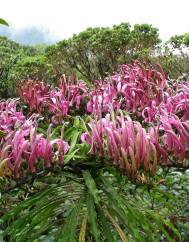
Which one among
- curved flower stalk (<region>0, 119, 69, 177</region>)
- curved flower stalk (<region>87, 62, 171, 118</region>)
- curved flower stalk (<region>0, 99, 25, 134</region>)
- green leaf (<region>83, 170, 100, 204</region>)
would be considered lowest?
green leaf (<region>83, 170, 100, 204</region>)

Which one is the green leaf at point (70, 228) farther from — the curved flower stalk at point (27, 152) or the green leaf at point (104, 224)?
the curved flower stalk at point (27, 152)

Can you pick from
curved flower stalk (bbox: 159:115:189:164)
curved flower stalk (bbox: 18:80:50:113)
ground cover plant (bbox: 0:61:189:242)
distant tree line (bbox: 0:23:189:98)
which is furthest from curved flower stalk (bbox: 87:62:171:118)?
distant tree line (bbox: 0:23:189:98)

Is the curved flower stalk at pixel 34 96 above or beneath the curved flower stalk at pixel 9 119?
above

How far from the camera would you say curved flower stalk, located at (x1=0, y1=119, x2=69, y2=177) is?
1849 mm

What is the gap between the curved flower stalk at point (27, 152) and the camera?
185cm

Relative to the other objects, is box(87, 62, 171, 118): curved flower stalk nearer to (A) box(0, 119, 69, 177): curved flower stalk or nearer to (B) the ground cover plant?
(B) the ground cover plant

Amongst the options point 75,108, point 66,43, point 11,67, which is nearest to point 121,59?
point 66,43

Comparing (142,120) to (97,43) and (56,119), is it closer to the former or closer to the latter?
(56,119)

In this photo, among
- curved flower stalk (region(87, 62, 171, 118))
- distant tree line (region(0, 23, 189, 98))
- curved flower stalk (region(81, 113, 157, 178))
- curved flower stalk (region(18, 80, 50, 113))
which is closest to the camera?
curved flower stalk (region(81, 113, 157, 178))

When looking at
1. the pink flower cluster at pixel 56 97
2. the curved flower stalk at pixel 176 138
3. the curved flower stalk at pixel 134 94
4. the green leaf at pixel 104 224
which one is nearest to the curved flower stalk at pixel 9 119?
the pink flower cluster at pixel 56 97

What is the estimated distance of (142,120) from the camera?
2.43m

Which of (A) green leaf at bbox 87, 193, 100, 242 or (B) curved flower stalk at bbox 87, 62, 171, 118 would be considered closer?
(A) green leaf at bbox 87, 193, 100, 242

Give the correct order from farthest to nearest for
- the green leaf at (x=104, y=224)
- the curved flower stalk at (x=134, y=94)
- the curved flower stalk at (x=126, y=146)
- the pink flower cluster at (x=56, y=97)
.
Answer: the pink flower cluster at (x=56, y=97) < the curved flower stalk at (x=134, y=94) < the green leaf at (x=104, y=224) < the curved flower stalk at (x=126, y=146)

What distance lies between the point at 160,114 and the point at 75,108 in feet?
2.05
